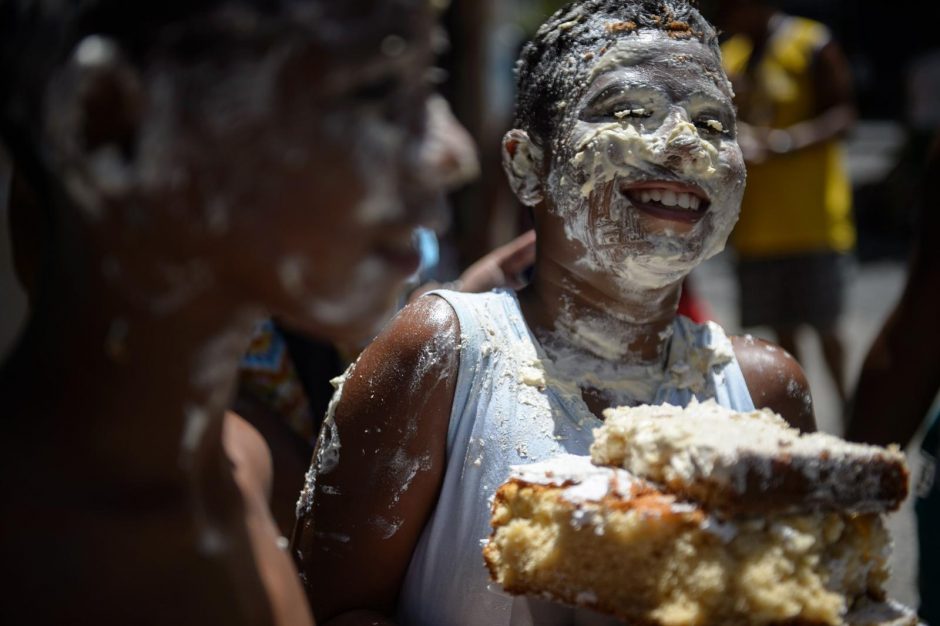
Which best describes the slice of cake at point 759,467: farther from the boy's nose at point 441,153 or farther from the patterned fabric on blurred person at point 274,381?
the patterned fabric on blurred person at point 274,381

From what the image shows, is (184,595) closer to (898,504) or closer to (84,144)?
(84,144)

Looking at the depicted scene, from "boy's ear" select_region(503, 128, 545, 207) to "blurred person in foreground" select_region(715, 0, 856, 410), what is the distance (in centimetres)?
364

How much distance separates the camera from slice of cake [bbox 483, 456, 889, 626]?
62.9 inches

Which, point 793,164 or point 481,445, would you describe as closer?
point 481,445

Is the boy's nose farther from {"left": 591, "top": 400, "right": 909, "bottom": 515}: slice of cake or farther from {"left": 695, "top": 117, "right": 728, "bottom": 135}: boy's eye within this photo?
{"left": 695, "top": 117, "right": 728, "bottom": 135}: boy's eye

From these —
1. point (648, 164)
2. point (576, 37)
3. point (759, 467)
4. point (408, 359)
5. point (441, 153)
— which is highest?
point (441, 153)

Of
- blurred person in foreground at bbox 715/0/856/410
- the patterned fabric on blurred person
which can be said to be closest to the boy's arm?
the patterned fabric on blurred person

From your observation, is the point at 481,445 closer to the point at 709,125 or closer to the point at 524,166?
the point at 524,166

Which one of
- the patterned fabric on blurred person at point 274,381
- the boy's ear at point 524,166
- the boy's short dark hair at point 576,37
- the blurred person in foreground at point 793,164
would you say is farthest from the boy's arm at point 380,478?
the blurred person in foreground at point 793,164

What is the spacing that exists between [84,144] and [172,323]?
9.2 inches

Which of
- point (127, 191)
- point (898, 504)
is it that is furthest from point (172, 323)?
point (898, 504)

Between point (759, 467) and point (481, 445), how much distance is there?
2.10 ft

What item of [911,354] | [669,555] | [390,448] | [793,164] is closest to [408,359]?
[390,448]

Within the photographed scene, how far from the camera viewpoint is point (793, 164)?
594 centimetres
